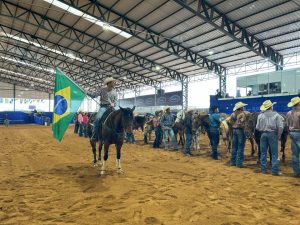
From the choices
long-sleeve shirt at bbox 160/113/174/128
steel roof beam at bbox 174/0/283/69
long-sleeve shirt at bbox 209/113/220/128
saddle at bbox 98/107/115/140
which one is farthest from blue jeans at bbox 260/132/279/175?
steel roof beam at bbox 174/0/283/69

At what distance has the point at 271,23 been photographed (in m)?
15.5

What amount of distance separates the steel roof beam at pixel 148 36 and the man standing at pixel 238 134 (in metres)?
9.81

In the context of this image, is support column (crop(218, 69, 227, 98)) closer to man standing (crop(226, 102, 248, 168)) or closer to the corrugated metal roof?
the corrugated metal roof

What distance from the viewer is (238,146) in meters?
7.32

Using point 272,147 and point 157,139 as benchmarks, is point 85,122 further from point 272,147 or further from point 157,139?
point 272,147

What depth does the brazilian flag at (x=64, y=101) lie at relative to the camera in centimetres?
640

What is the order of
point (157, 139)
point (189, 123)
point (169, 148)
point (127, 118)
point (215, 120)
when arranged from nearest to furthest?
point (127, 118) < point (215, 120) < point (189, 123) < point (169, 148) < point (157, 139)

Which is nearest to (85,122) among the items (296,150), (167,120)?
(167,120)

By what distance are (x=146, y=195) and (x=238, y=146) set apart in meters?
4.04

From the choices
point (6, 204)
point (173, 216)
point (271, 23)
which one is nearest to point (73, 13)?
point (271, 23)

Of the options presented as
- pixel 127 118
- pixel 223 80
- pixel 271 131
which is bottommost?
pixel 271 131

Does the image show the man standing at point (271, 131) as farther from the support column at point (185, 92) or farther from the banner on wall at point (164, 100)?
the banner on wall at point (164, 100)

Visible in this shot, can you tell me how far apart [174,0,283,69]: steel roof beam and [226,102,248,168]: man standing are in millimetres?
8265

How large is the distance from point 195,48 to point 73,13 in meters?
11.0
